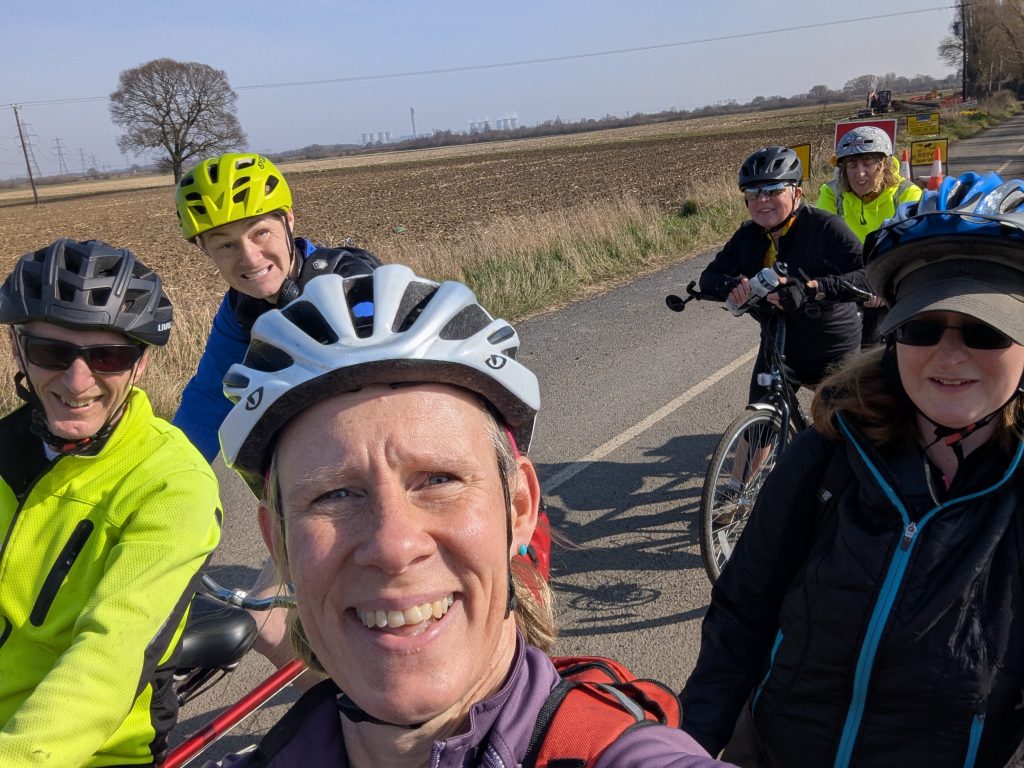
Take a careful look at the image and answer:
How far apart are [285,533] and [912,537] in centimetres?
132

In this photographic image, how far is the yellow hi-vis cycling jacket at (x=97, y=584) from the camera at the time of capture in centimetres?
180

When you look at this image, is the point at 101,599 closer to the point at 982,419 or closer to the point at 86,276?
the point at 86,276

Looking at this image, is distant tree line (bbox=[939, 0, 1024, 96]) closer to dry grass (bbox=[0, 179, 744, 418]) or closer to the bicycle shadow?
dry grass (bbox=[0, 179, 744, 418])

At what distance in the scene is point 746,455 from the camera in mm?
4297

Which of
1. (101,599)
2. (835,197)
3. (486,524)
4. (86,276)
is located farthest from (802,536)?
(835,197)

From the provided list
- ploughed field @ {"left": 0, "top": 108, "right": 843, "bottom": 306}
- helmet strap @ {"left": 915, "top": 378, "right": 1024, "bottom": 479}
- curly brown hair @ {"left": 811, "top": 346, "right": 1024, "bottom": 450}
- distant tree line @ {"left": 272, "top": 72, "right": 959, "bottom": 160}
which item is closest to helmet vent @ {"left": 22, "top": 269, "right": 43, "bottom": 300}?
curly brown hair @ {"left": 811, "top": 346, "right": 1024, "bottom": 450}

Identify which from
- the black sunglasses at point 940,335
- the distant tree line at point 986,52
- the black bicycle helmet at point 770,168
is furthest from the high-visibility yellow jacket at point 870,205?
the distant tree line at point 986,52

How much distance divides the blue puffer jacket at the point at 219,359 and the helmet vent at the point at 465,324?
5.36 ft

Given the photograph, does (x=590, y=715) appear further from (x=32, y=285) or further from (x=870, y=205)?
(x=870, y=205)

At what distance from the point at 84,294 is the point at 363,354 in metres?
1.50

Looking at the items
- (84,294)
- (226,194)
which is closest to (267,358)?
(84,294)

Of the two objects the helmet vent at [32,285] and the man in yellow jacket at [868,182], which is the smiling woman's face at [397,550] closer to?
the helmet vent at [32,285]

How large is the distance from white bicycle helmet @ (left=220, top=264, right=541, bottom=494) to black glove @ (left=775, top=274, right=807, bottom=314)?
119 inches

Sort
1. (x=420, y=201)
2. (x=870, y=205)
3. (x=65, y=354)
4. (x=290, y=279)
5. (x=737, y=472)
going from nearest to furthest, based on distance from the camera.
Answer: (x=65, y=354)
(x=290, y=279)
(x=737, y=472)
(x=870, y=205)
(x=420, y=201)
